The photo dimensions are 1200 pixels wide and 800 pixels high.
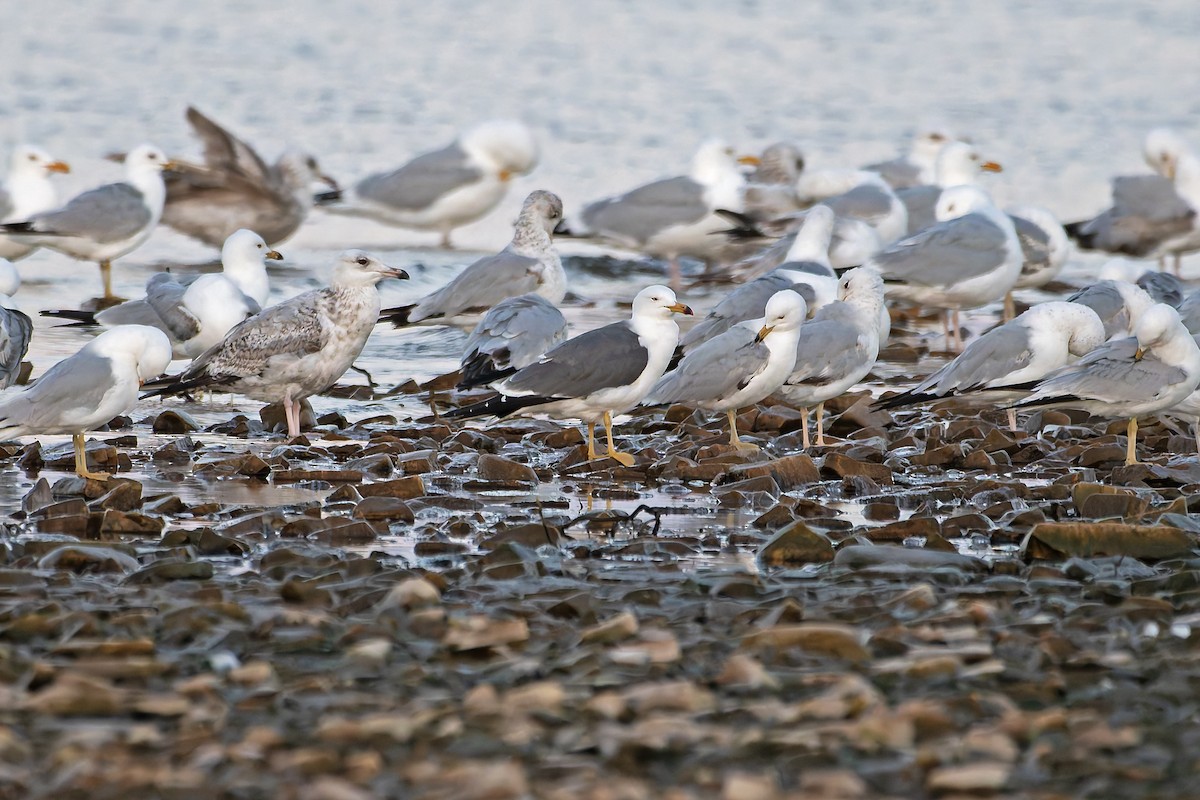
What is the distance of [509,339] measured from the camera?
7930mm

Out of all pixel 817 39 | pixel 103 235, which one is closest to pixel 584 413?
pixel 103 235

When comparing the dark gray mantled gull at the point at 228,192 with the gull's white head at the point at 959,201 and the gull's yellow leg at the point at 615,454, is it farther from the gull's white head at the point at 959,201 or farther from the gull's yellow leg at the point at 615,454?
the gull's yellow leg at the point at 615,454

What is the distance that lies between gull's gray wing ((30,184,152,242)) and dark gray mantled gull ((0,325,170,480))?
17.9ft

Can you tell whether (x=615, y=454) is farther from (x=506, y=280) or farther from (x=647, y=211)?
(x=647, y=211)

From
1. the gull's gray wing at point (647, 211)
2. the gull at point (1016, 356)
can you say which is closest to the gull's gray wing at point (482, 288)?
the gull at point (1016, 356)

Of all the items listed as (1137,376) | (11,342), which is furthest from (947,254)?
(11,342)

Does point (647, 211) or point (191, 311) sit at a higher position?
point (191, 311)

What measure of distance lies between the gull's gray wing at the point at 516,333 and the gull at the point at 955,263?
275 centimetres

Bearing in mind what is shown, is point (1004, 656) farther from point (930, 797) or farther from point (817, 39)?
point (817, 39)

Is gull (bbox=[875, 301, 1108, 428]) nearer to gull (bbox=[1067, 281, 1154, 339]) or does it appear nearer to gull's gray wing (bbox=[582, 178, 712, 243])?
gull (bbox=[1067, 281, 1154, 339])

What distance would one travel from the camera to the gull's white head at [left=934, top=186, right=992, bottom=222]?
37.5 feet

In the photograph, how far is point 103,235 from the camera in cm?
1188

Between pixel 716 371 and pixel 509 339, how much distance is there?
45.2 inches

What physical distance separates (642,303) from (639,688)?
157 inches
